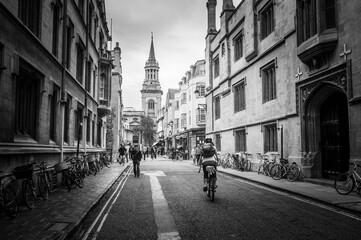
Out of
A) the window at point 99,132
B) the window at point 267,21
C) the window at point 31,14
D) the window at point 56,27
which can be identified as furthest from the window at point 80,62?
the window at point 267,21

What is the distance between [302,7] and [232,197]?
9493 mm

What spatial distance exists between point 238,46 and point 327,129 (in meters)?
13.0

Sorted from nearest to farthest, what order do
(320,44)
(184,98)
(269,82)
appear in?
(320,44) → (269,82) → (184,98)

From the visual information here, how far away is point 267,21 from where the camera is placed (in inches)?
787

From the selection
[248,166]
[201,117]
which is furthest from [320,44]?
[201,117]

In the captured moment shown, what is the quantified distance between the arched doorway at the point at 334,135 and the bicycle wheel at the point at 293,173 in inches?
42.3

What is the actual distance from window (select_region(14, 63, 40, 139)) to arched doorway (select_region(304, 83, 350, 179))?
10.9 m

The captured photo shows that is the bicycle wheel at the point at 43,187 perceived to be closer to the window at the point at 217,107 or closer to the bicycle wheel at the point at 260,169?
the bicycle wheel at the point at 260,169

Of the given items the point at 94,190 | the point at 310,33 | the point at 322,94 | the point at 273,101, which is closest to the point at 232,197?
the point at 94,190

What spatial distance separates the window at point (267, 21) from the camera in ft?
63.8

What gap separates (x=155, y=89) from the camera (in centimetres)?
12406

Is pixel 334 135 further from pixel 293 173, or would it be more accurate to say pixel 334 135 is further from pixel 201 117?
pixel 201 117

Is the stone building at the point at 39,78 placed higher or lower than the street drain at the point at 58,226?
higher

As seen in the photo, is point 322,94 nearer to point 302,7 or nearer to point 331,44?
point 331,44
